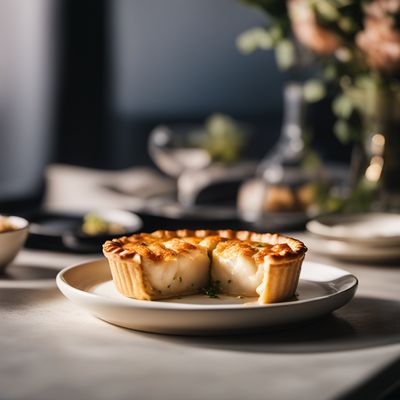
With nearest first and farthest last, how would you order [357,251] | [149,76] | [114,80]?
[357,251] → [149,76] → [114,80]

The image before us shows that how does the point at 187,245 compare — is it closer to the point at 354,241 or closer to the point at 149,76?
the point at 354,241

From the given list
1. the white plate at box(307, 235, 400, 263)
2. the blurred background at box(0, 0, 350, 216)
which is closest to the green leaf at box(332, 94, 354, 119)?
the white plate at box(307, 235, 400, 263)

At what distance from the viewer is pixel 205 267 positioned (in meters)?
1.11

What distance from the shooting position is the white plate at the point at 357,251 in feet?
4.93

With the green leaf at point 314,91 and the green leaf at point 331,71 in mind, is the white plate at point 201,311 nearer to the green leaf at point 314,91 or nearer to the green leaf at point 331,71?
the green leaf at point 331,71

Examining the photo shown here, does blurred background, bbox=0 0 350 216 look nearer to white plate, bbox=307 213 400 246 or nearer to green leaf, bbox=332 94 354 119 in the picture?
green leaf, bbox=332 94 354 119

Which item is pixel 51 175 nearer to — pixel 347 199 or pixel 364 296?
pixel 347 199

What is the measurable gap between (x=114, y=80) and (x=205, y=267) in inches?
194

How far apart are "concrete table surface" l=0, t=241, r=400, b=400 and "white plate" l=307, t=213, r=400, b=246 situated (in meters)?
0.33

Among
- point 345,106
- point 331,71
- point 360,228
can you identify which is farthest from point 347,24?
point 360,228

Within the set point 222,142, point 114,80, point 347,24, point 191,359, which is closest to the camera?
point 191,359

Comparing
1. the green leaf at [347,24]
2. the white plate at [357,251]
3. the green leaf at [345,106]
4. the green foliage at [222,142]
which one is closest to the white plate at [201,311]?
the white plate at [357,251]

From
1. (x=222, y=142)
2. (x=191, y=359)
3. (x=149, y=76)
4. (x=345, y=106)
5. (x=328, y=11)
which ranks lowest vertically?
(x=191, y=359)

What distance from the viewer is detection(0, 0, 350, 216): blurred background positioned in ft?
16.4
